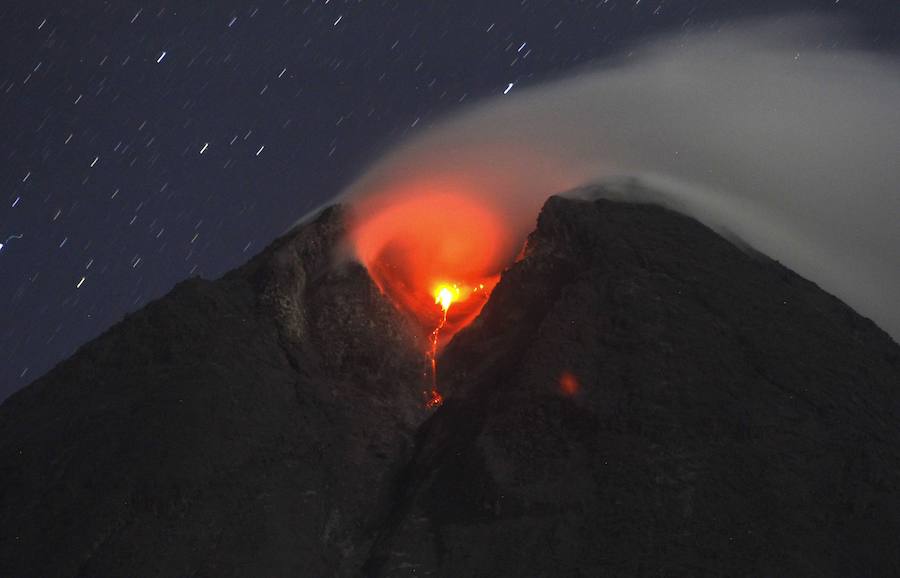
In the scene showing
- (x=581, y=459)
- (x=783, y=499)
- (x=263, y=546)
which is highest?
(x=263, y=546)

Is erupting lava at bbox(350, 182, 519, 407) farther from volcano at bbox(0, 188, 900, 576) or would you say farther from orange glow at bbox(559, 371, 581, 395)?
orange glow at bbox(559, 371, 581, 395)

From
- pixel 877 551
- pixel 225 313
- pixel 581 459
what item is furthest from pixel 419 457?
pixel 877 551

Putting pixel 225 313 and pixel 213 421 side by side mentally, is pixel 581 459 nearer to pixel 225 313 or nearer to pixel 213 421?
pixel 213 421

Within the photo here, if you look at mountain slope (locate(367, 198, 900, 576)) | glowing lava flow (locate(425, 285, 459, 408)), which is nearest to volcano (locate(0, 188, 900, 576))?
mountain slope (locate(367, 198, 900, 576))

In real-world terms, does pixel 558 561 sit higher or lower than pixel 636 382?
lower

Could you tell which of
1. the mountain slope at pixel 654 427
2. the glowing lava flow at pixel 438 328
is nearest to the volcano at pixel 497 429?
the mountain slope at pixel 654 427

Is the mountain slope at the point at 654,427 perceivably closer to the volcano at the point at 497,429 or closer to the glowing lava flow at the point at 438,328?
the volcano at the point at 497,429

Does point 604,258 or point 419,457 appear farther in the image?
point 604,258
